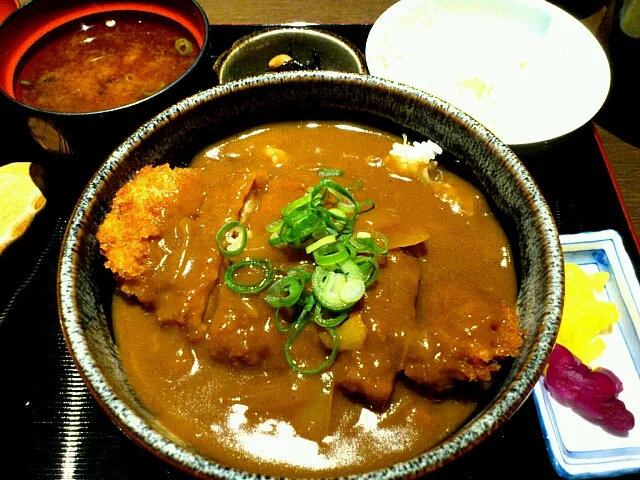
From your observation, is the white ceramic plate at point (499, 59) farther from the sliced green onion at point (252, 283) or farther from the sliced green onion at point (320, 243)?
the sliced green onion at point (252, 283)

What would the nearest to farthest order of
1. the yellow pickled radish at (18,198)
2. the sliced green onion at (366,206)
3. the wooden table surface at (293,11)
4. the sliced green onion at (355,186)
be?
the sliced green onion at (366,206)
the sliced green onion at (355,186)
the yellow pickled radish at (18,198)
the wooden table surface at (293,11)

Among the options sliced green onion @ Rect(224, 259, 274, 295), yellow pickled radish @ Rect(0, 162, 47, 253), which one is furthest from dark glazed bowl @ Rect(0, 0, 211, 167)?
sliced green onion @ Rect(224, 259, 274, 295)

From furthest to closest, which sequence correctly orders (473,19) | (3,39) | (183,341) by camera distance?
1. (473,19)
2. (3,39)
3. (183,341)

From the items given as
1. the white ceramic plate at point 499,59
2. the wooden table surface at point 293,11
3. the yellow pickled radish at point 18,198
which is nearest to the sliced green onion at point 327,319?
the yellow pickled radish at point 18,198

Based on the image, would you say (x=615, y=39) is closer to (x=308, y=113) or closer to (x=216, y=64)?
(x=308, y=113)

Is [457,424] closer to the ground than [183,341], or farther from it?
closer to the ground

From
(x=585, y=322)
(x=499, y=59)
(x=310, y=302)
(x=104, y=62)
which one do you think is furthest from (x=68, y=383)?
(x=499, y=59)

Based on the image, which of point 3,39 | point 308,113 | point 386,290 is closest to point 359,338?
point 386,290
